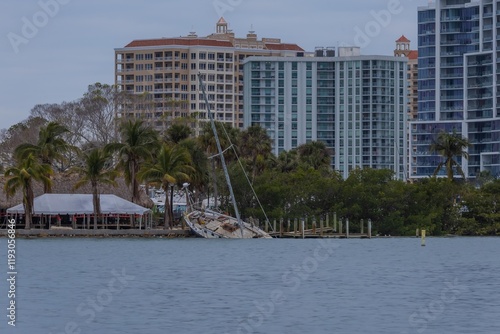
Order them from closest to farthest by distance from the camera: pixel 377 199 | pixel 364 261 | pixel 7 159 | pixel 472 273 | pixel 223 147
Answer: pixel 472 273 → pixel 364 261 → pixel 377 199 → pixel 223 147 → pixel 7 159

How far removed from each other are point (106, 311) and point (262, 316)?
632cm

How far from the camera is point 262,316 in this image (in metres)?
46.4

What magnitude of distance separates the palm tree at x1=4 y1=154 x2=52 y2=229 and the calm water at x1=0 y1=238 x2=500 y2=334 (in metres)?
8.47

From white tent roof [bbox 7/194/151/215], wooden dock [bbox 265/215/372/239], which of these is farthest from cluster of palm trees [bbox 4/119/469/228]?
wooden dock [bbox 265/215/372/239]

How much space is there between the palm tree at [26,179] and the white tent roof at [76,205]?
1.58 m

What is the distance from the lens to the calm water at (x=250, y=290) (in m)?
44.7

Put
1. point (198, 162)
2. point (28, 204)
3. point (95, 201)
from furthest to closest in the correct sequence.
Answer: point (198, 162) < point (95, 201) < point (28, 204)

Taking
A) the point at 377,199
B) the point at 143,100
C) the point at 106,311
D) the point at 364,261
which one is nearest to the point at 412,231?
the point at 377,199

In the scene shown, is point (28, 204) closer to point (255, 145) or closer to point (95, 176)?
point (95, 176)

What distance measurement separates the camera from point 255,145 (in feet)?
436

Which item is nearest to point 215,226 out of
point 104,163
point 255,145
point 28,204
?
point 104,163

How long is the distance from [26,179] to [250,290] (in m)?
49.9

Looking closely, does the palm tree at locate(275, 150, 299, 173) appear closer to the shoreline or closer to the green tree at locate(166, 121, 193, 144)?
the green tree at locate(166, 121, 193, 144)

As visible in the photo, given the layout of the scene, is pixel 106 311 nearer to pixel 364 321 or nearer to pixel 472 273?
pixel 364 321
